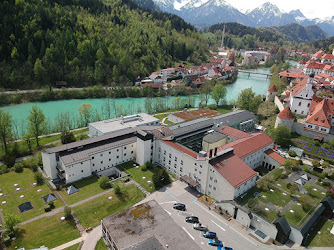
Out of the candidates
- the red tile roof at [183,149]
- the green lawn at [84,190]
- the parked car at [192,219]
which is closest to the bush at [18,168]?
the green lawn at [84,190]

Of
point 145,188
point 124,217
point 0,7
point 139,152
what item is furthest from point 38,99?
point 124,217

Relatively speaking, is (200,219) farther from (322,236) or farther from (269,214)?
(322,236)

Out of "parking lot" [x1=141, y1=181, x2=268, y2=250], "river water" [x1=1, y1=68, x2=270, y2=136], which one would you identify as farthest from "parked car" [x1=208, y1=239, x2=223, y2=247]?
"river water" [x1=1, y1=68, x2=270, y2=136]

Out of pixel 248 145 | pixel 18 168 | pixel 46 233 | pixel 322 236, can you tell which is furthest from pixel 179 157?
pixel 18 168

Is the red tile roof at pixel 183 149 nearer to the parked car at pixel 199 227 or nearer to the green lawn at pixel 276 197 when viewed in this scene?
the parked car at pixel 199 227

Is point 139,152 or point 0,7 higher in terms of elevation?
point 0,7

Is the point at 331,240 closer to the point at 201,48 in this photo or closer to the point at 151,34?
the point at 151,34
